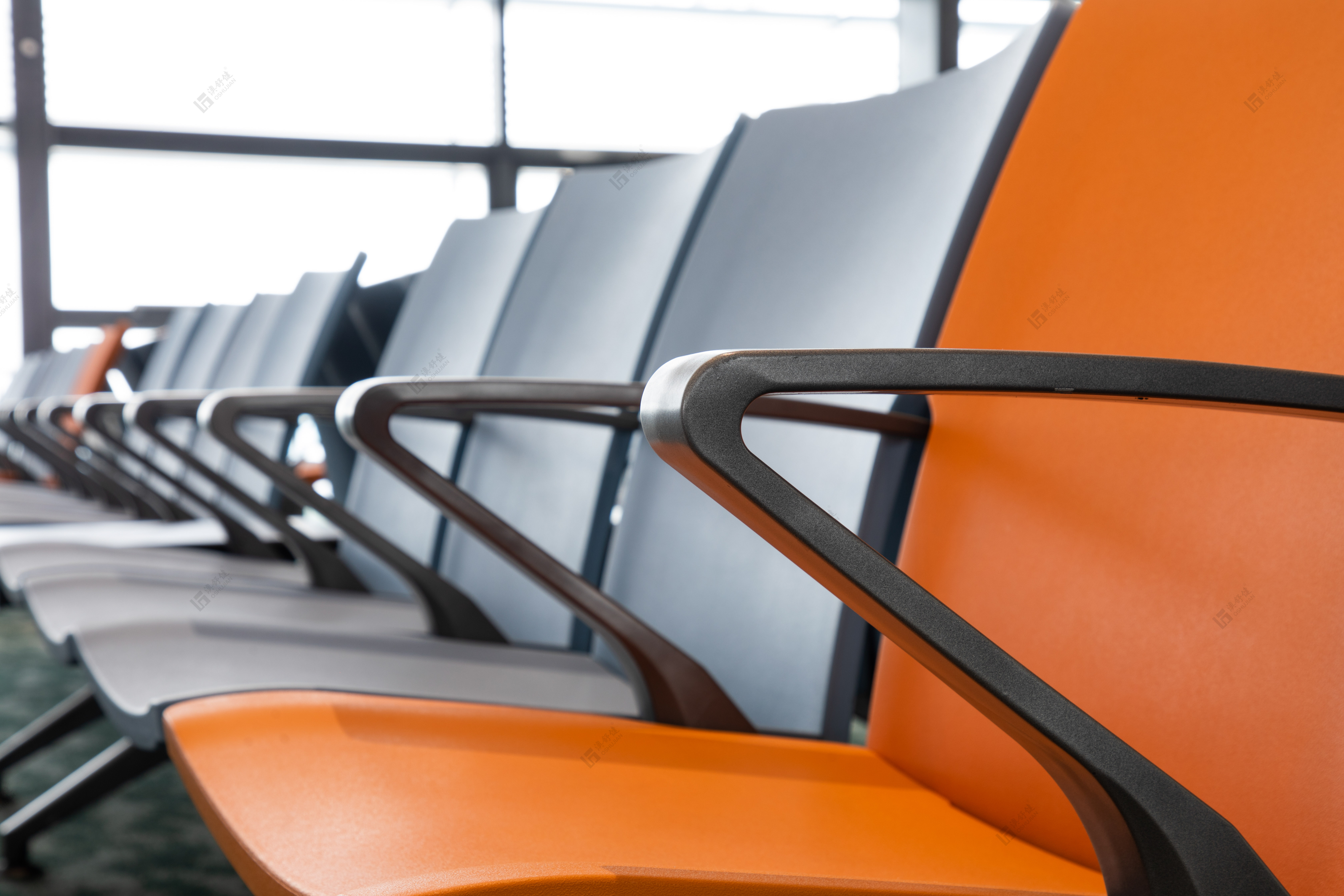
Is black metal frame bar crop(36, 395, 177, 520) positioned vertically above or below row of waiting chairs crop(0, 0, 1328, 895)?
below

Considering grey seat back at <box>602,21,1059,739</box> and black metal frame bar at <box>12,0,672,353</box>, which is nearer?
grey seat back at <box>602,21,1059,739</box>

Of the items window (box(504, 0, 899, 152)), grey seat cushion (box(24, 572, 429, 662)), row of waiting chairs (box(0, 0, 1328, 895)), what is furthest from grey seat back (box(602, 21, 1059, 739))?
window (box(504, 0, 899, 152))

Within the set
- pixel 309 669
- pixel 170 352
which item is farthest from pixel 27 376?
pixel 309 669

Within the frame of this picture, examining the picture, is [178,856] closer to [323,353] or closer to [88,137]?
[323,353]

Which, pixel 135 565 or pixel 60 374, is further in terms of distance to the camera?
pixel 60 374

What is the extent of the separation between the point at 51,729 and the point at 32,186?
4169mm

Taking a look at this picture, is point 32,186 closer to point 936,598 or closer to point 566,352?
point 566,352

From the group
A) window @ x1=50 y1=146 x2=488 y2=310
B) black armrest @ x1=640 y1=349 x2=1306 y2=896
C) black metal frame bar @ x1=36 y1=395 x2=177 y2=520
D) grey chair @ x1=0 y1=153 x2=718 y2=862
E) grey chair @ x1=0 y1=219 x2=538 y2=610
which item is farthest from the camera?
window @ x1=50 y1=146 x2=488 y2=310

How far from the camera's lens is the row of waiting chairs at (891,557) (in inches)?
14.6

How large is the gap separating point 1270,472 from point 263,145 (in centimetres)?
517

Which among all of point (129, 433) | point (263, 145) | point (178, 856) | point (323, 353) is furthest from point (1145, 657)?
point (263, 145)

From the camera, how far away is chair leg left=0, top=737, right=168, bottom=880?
3.90ft

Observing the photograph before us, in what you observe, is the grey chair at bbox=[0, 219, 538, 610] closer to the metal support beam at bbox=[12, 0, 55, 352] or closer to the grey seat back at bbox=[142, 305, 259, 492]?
the grey seat back at bbox=[142, 305, 259, 492]

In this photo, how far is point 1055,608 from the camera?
0.53 metres
